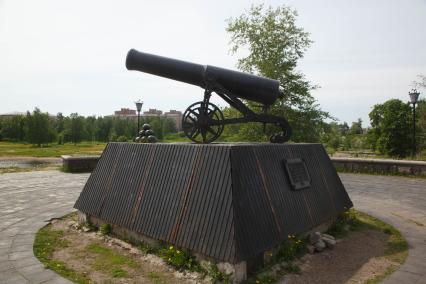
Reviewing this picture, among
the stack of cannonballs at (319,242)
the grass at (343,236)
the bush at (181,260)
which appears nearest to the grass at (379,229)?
the grass at (343,236)

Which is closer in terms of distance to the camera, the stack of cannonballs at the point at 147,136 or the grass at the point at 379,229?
the grass at the point at 379,229

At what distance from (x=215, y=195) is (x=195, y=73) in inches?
121

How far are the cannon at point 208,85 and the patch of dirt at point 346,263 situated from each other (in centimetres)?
328

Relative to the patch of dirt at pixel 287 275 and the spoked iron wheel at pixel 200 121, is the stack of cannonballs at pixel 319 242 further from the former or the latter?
the spoked iron wheel at pixel 200 121

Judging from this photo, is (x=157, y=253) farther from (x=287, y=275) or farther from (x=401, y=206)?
(x=401, y=206)

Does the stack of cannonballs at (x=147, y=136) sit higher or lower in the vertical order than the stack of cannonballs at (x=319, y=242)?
higher

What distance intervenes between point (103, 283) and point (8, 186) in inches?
451

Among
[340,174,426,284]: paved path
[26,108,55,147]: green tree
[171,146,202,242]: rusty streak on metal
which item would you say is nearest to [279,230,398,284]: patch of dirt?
[340,174,426,284]: paved path

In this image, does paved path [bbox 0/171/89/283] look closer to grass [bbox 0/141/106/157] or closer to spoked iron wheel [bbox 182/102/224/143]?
spoked iron wheel [bbox 182/102/224/143]

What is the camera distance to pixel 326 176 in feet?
27.6

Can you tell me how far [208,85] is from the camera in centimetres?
720

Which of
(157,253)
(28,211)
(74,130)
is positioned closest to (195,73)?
(157,253)

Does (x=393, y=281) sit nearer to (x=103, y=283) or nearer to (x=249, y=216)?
(x=249, y=216)

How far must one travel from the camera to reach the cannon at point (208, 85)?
718 centimetres
